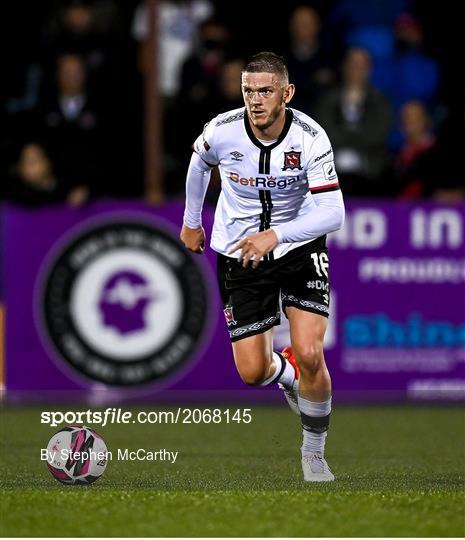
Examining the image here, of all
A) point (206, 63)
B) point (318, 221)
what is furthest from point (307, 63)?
point (318, 221)

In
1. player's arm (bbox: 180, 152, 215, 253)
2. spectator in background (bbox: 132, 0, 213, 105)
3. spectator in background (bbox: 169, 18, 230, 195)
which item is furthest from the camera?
spectator in background (bbox: 132, 0, 213, 105)

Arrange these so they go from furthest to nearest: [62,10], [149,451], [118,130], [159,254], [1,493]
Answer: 1. [62,10]
2. [118,130]
3. [159,254]
4. [149,451]
5. [1,493]

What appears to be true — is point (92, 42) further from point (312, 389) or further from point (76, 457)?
point (76, 457)

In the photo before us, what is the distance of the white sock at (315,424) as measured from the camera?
7555 millimetres

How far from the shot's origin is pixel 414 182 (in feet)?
40.9

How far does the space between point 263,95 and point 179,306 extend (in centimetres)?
482

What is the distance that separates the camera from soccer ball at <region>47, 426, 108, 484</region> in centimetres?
721

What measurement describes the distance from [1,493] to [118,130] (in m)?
6.49

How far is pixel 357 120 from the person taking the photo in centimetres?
1262

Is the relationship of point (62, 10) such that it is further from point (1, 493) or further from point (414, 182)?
point (1, 493)

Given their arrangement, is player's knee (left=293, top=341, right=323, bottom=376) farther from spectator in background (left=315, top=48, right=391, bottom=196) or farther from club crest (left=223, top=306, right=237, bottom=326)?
spectator in background (left=315, top=48, right=391, bottom=196)

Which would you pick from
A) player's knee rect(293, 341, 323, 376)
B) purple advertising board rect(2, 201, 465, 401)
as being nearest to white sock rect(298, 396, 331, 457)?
player's knee rect(293, 341, 323, 376)

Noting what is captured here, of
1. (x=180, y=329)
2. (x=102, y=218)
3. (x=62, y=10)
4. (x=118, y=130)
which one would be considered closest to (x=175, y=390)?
(x=180, y=329)

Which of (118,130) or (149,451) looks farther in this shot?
(118,130)
